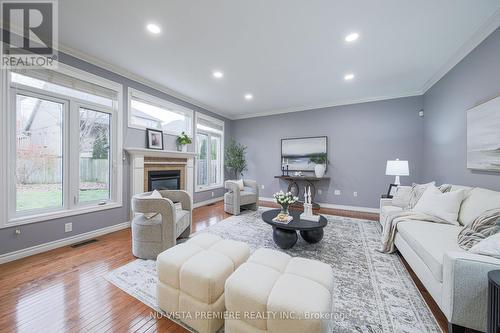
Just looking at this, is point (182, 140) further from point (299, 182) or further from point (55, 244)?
point (299, 182)

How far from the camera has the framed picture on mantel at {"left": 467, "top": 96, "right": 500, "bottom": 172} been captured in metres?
2.17

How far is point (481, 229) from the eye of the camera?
166 cm

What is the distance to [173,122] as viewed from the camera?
4578mm

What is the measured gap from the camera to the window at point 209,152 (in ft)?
17.6

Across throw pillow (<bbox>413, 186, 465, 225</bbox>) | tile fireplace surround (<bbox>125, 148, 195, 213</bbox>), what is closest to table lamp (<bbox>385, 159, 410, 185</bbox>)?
throw pillow (<bbox>413, 186, 465, 225</bbox>)

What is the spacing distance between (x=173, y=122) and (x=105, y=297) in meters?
3.71

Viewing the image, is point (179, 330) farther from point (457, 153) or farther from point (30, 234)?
point (457, 153)

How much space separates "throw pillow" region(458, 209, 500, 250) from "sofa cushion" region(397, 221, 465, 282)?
2.9 inches

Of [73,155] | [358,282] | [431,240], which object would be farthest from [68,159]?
[431,240]

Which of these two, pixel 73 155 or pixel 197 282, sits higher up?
pixel 73 155

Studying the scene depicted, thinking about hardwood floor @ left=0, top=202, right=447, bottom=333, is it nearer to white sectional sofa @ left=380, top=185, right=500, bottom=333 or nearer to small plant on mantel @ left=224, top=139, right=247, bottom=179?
white sectional sofa @ left=380, top=185, right=500, bottom=333

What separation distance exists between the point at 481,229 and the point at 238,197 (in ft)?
11.6

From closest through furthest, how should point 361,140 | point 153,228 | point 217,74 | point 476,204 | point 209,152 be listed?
point 476,204
point 153,228
point 217,74
point 361,140
point 209,152

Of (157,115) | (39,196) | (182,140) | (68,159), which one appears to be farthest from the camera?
(182,140)
